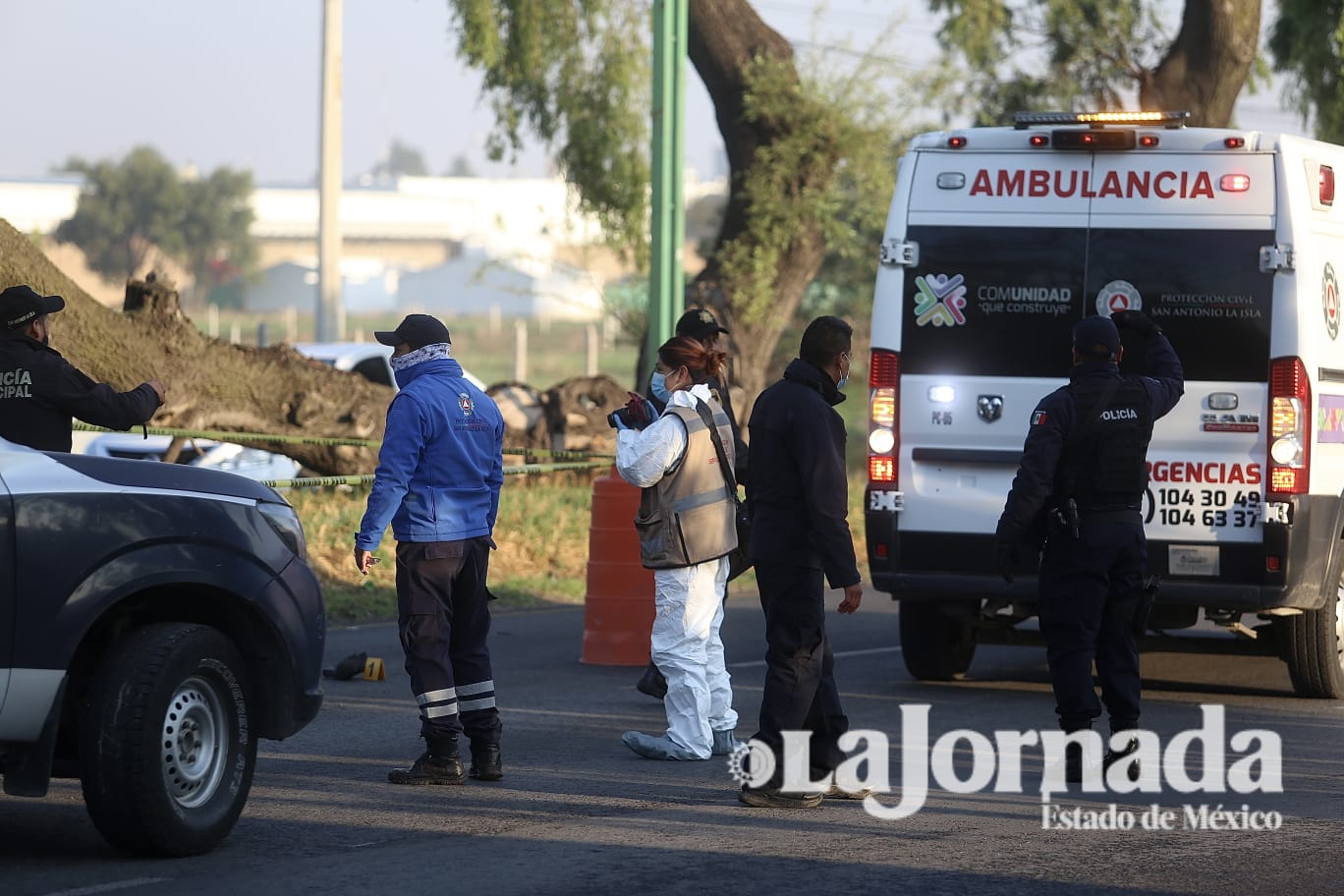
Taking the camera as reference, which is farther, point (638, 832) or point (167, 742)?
point (638, 832)

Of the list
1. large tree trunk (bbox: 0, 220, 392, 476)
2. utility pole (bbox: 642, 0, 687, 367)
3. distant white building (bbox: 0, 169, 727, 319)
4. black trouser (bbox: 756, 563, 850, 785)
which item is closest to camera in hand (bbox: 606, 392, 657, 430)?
black trouser (bbox: 756, 563, 850, 785)

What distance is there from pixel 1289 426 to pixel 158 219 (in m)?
89.1

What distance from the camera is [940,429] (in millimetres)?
10250

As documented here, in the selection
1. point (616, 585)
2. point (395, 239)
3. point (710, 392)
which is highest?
point (395, 239)

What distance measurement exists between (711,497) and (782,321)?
41.7 ft

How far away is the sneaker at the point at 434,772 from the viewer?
784cm

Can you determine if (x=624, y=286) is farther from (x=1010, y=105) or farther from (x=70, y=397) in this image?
(x=70, y=397)

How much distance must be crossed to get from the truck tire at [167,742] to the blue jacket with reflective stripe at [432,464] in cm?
116

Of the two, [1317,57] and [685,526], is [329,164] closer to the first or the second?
[1317,57]

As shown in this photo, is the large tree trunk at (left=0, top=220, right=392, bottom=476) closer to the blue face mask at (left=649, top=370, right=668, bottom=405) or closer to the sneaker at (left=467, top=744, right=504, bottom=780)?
the blue face mask at (left=649, top=370, right=668, bottom=405)

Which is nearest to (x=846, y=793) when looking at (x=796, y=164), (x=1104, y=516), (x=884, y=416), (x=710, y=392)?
(x=1104, y=516)

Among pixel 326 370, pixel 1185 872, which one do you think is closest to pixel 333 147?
pixel 326 370

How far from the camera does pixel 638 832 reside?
6996 millimetres

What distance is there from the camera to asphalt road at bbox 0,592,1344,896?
6250mm
